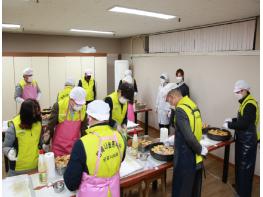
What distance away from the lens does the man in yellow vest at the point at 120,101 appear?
8.79ft

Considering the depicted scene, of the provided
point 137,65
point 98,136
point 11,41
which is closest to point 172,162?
point 98,136

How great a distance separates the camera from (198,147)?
7.06ft

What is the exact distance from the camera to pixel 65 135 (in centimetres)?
250

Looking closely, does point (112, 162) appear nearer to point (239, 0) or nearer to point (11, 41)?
point (239, 0)

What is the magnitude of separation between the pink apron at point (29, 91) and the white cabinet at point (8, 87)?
3.37 feet

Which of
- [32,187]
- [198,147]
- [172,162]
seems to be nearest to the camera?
[32,187]

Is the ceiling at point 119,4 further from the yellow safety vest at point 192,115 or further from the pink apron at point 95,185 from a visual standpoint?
the pink apron at point 95,185

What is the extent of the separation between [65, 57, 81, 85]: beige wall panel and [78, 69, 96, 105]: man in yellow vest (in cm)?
43

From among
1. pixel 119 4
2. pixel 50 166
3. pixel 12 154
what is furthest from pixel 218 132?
pixel 12 154

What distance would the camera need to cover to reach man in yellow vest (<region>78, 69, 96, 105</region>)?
562 centimetres

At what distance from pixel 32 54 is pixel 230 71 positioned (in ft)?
14.4

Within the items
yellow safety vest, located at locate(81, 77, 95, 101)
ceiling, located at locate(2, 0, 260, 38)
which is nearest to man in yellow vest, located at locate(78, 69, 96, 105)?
yellow safety vest, located at locate(81, 77, 95, 101)

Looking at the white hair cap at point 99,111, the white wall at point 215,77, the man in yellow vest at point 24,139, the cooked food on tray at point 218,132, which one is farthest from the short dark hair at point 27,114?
the white wall at point 215,77

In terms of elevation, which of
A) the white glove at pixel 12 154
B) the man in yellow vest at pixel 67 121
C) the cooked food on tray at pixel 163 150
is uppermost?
the man in yellow vest at pixel 67 121
